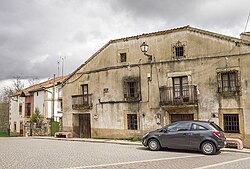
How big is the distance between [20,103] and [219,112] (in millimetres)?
28119

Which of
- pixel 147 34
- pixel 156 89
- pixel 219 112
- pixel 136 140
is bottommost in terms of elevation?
pixel 136 140

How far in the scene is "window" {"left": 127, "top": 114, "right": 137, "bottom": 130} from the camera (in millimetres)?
18398

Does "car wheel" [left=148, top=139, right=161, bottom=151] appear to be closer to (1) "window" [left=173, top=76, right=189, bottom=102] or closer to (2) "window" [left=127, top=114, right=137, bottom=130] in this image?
(1) "window" [left=173, top=76, right=189, bottom=102]

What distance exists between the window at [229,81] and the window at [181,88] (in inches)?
79.6

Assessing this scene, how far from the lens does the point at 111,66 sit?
64.6 ft

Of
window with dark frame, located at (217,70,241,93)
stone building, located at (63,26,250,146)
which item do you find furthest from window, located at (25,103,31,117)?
window with dark frame, located at (217,70,241,93)

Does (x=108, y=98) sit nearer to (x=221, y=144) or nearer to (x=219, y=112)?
(x=219, y=112)

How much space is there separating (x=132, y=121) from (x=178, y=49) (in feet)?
18.8

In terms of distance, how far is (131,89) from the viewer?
1880 centimetres

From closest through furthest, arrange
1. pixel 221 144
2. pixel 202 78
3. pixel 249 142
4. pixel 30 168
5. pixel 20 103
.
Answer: pixel 30 168, pixel 221 144, pixel 249 142, pixel 202 78, pixel 20 103

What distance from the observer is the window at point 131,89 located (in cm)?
1848

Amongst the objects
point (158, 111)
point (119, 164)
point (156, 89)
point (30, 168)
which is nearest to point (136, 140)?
point (158, 111)

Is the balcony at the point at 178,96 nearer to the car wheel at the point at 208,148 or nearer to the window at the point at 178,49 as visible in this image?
the window at the point at 178,49

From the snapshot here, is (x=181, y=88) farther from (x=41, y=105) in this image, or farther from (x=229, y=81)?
(x=41, y=105)
